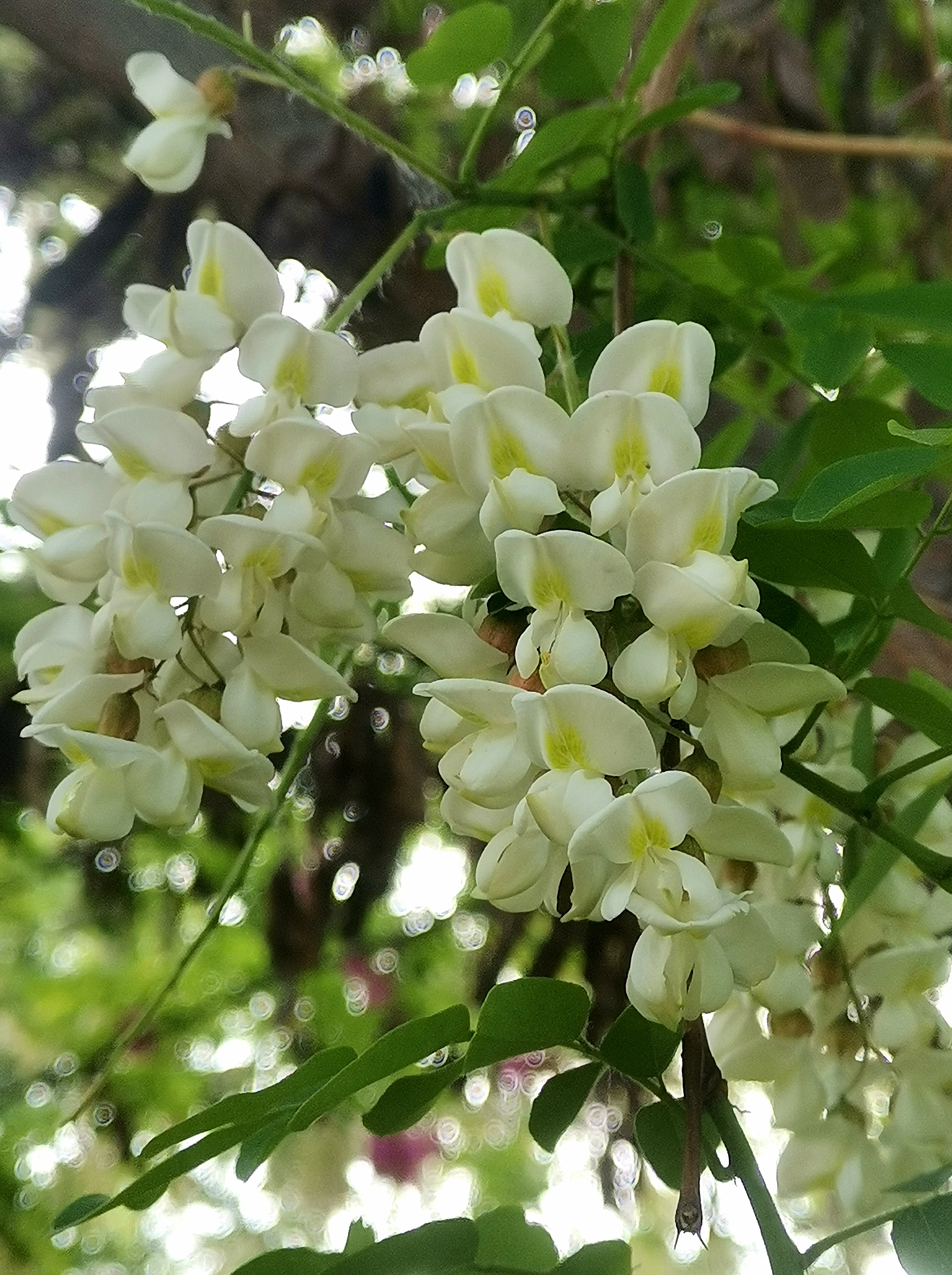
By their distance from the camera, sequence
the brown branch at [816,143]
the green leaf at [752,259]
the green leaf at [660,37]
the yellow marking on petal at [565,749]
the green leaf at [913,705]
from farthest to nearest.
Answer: the brown branch at [816,143] < the green leaf at [752,259] < the green leaf at [660,37] < the green leaf at [913,705] < the yellow marking on petal at [565,749]

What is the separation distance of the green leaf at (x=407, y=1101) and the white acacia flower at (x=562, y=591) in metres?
0.16

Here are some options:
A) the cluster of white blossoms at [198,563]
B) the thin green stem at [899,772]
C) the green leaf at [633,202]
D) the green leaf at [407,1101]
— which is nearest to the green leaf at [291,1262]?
the green leaf at [407,1101]

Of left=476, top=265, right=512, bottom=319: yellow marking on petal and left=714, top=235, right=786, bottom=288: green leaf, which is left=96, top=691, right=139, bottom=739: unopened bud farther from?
left=714, top=235, right=786, bottom=288: green leaf

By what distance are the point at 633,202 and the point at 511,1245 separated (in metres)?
0.50

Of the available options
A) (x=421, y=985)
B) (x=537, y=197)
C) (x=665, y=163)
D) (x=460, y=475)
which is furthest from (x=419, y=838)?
(x=460, y=475)

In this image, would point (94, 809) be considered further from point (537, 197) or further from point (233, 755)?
point (537, 197)

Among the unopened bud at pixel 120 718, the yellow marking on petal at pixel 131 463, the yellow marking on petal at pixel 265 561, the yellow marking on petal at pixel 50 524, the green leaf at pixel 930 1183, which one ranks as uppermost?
the yellow marking on petal at pixel 131 463

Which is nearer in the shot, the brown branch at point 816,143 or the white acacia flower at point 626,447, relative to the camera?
the white acacia flower at point 626,447

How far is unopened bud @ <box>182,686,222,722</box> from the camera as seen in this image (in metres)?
0.43

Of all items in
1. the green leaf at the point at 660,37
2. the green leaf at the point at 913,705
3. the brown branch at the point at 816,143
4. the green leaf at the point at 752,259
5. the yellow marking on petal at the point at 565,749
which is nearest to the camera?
the yellow marking on petal at the point at 565,749

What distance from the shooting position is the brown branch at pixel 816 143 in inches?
40.1

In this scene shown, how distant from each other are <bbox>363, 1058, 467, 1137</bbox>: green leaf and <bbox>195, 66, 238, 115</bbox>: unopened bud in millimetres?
423

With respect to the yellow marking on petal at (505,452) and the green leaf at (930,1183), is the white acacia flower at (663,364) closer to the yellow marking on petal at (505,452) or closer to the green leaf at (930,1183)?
the yellow marking on petal at (505,452)

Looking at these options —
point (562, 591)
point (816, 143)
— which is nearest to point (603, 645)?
point (562, 591)
